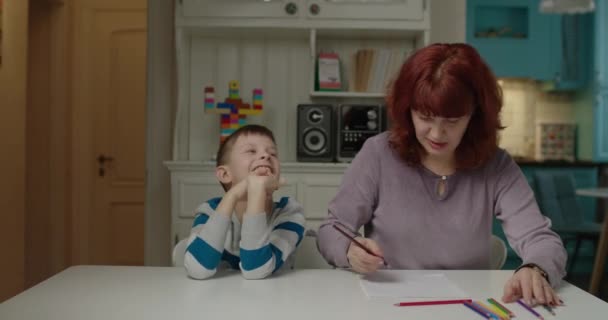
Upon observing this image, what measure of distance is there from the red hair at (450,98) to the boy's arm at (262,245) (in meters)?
0.39

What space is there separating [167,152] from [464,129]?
85.6 inches

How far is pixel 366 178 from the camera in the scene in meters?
1.47

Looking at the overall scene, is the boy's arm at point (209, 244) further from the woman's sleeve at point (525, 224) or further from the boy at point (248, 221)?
the woman's sleeve at point (525, 224)

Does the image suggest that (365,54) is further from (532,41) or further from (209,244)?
(532,41)

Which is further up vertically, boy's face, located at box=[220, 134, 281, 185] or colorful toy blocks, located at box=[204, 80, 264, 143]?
colorful toy blocks, located at box=[204, 80, 264, 143]

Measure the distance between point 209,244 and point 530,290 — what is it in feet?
2.26

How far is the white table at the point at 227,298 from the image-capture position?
3.15 ft

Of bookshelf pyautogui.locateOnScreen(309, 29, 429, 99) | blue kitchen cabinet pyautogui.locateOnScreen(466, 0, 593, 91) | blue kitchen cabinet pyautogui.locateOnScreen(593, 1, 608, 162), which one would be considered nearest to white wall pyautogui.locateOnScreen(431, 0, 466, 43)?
→ bookshelf pyautogui.locateOnScreen(309, 29, 429, 99)

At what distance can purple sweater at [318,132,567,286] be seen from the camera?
143 centimetres

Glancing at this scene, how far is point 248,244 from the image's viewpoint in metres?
1.24

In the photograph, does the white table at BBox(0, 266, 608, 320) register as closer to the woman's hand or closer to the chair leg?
the woman's hand

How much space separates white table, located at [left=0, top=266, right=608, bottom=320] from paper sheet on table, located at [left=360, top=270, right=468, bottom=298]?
0.02 metres

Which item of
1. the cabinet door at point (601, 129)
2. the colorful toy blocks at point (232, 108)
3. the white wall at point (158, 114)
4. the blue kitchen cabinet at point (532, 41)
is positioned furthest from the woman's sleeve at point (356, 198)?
the cabinet door at point (601, 129)

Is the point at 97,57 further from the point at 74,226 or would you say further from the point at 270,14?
the point at 270,14
